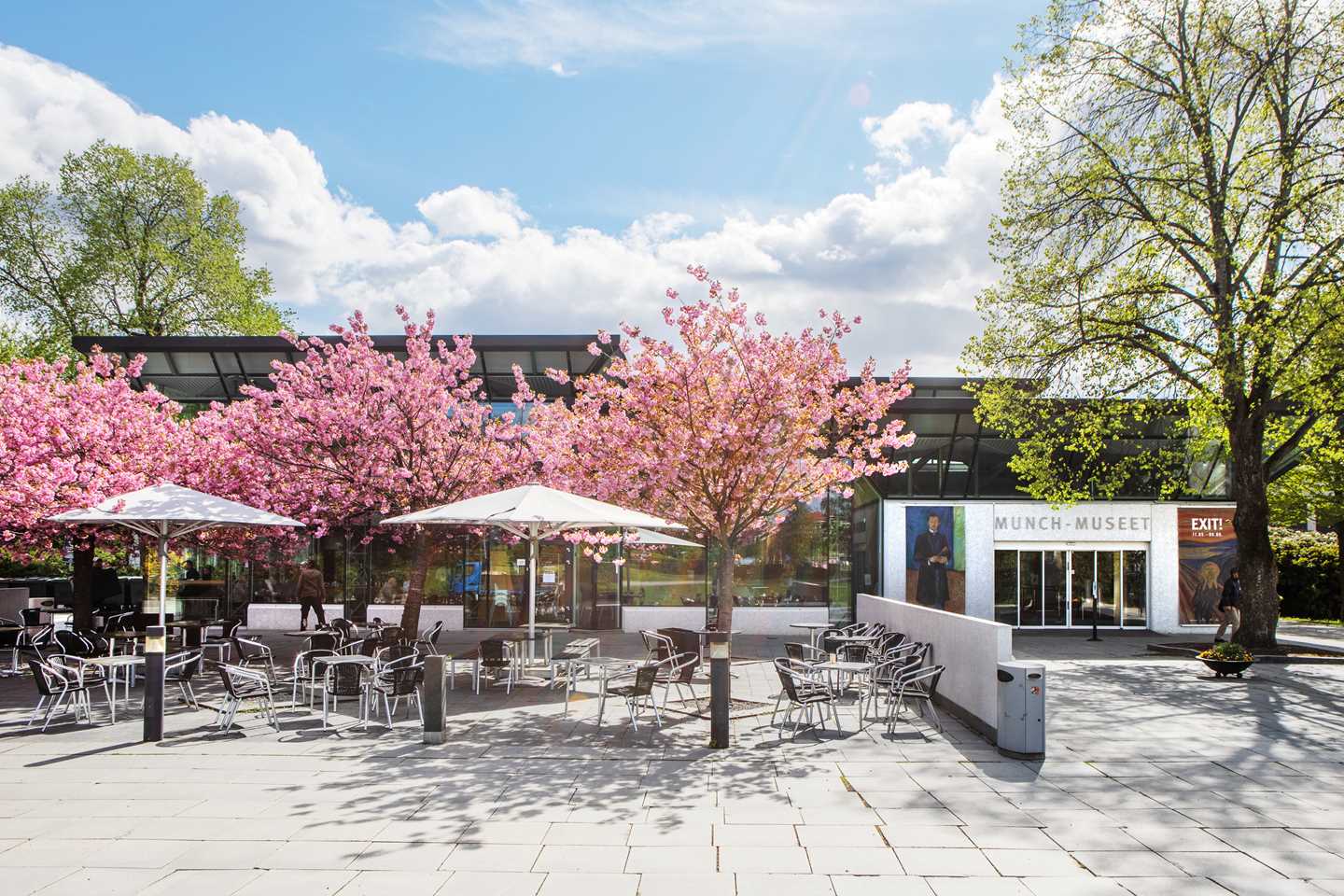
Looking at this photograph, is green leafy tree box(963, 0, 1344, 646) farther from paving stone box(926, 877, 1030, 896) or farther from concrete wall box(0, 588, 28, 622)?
concrete wall box(0, 588, 28, 622)

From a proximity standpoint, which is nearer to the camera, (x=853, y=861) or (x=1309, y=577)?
(x=853, y=861)

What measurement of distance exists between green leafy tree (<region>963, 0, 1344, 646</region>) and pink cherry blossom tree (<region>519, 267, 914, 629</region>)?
23.4 feet

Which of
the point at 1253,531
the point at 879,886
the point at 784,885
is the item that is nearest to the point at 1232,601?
the point at 1253,531

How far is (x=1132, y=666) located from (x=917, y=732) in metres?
8.23

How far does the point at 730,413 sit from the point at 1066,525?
14508 mm

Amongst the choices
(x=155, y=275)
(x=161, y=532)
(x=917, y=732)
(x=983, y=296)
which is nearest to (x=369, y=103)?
(x=161, y=532)

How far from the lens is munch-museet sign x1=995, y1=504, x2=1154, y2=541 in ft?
73.7

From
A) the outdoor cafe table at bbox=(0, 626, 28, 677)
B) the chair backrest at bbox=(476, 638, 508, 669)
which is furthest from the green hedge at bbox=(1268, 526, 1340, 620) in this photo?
the outdoor cafe table at bbox=(0, 626, 28, 677)

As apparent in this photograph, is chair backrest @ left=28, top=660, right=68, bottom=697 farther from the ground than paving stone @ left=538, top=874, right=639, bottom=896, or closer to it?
farther from the ground

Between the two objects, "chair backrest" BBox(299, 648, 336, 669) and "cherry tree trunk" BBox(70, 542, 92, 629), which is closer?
"chair backrest" BBox(299, 648, 336, 669)

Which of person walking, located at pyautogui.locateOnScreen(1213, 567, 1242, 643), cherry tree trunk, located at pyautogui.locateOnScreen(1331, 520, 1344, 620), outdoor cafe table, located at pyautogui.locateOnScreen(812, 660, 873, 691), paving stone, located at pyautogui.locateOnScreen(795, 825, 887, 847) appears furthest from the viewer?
cherry tree trunk, located at pyautogui.locateOnScreen(1331, 520, 1344, 620)

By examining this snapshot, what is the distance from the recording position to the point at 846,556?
22.0m

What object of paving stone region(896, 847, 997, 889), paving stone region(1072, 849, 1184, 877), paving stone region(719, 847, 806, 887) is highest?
paving stone region(719, 847, 806, 887)

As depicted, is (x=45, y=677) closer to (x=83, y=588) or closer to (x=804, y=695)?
(x=83, y=588)
